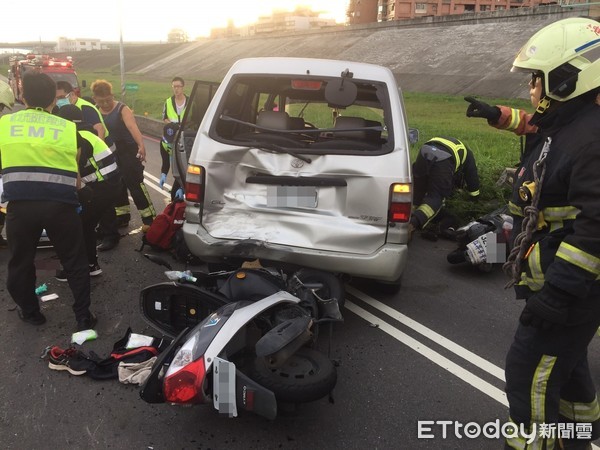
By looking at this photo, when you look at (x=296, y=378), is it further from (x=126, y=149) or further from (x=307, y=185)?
(x=126, y=149)

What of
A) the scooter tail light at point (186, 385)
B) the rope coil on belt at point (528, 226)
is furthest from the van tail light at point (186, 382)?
the rope coil on belt at point (528, 226)

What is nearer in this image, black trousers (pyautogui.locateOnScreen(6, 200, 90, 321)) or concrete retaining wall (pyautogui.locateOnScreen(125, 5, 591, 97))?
A: black trousers (pyautogui.locateOnScreen(6, 200, 90, 321))

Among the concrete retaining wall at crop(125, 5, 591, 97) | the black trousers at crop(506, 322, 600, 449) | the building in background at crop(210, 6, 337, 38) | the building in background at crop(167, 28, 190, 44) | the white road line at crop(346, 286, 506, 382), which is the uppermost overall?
the building in background at crop(210, 6, 337, 38)

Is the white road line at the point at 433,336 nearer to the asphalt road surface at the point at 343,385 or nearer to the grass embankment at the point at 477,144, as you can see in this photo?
the asphalt road surface at the point at 343,385

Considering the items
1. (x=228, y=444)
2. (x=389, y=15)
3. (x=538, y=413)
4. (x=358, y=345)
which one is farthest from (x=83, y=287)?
(x=389, y=15)

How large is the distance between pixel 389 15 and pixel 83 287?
71.5 meters

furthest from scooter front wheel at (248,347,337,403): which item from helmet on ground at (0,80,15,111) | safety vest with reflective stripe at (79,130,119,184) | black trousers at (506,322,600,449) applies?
helmet on ground at (0,80,15,111)

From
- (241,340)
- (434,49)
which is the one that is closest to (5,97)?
(241,340)

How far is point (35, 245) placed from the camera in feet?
11.7

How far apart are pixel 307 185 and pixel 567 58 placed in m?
1.88

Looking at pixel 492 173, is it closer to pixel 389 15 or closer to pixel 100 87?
pixel 100 87

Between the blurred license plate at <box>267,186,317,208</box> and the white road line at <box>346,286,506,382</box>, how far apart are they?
121 cm

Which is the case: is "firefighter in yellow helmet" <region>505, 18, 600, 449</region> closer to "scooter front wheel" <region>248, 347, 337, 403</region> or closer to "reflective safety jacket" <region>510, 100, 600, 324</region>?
"reflective safety jacket" <region>510, 100, 600, 324</region>

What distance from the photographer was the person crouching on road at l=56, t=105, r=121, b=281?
4406mm
